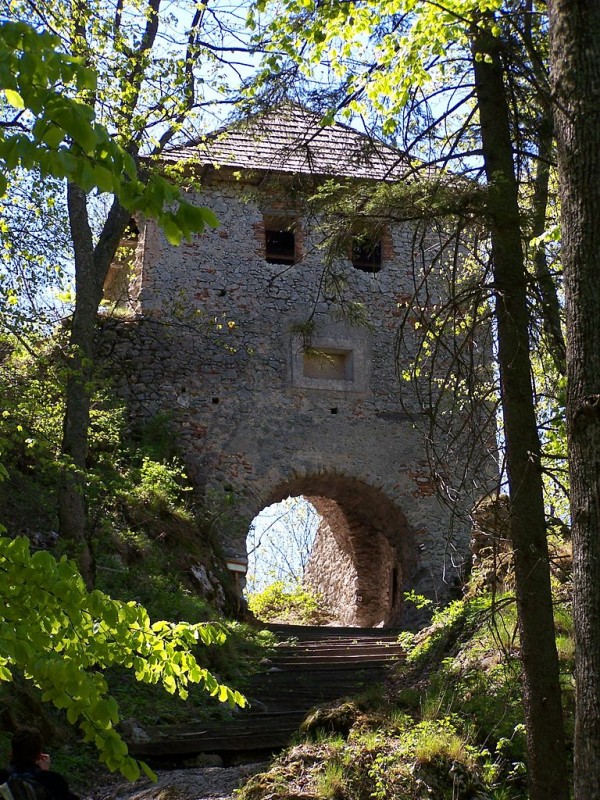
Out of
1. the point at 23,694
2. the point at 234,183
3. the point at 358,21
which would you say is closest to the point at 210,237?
the point at 234,183

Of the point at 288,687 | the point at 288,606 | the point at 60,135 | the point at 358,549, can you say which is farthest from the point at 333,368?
the point at 60,135

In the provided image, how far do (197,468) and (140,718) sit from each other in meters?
6.41

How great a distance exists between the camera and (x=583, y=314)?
4.20 m

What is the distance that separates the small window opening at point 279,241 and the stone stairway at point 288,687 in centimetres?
619

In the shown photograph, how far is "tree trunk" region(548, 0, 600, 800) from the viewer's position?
12.8 ft

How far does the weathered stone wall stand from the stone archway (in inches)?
2.1

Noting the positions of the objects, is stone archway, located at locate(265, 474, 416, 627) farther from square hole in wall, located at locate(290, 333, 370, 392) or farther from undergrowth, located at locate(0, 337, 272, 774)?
undergrowth, located at locate(0, 337, 272, 774)

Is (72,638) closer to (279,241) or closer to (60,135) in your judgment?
(60,135)

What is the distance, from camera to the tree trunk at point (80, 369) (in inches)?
335

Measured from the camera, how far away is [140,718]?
7.74 meters

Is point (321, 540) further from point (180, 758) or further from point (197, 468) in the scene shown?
point (180, 758)

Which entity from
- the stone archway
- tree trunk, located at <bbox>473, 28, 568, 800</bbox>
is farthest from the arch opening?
tree trunk, located at <bbox>473, 28, 568, 800</bbox>

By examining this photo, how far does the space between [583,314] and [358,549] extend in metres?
13.2

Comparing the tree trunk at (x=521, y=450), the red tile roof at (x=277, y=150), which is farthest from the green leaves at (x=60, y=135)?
the red tile roof at (x=277, y=150)
